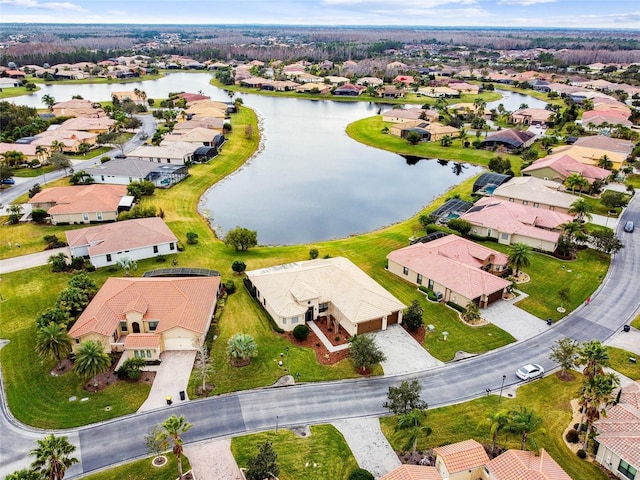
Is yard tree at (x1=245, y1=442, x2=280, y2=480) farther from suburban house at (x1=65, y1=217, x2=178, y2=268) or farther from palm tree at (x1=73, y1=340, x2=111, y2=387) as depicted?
suburban house at (x1=65, y1=217, x2=178, y2=268)

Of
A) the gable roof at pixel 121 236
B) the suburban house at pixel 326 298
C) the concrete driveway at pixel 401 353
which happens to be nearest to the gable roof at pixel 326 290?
the suburban house at pixel 326 298

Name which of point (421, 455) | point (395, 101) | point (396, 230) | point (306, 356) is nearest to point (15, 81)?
point (395, 101)

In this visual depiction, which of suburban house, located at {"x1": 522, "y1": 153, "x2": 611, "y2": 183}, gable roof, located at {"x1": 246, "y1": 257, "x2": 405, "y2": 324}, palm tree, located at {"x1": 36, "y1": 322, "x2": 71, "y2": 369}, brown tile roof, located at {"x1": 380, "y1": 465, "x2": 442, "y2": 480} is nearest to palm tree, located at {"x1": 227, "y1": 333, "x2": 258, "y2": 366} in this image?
gable roof, located at {"x1": 246, "y1": 257, "x2": 405, "y2": 324}

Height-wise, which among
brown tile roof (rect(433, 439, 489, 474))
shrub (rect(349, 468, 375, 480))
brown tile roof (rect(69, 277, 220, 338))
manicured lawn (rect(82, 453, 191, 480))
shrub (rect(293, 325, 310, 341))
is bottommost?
manicured lawn (rect(82, 453, 191, 480))

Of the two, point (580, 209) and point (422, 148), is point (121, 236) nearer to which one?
point (580, 209)

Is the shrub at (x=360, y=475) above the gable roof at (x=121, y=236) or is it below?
below

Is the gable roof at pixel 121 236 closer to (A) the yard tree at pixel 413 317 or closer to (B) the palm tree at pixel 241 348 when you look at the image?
(B) the palm tree at pixel 241 348

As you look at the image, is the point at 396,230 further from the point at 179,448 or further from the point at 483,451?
the point at 179,448
